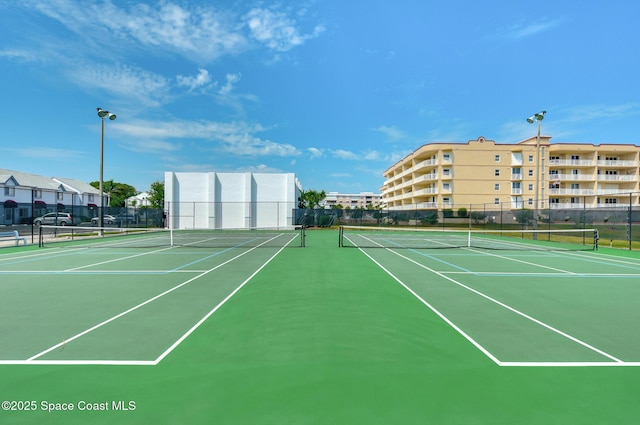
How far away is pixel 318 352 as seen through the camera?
4527 millimetres

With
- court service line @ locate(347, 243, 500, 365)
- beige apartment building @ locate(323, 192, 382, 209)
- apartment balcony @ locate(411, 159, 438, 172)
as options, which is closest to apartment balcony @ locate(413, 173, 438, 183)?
apartment balcony @ locate(411, 159, 438, 172)

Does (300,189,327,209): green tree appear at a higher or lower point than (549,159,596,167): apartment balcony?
lower

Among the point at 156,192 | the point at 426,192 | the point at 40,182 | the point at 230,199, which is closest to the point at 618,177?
the point at 426,192

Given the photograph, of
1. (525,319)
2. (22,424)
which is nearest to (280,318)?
(22,424)

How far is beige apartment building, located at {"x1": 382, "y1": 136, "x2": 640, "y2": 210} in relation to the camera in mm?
59125

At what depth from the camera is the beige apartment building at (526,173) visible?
2328 inches

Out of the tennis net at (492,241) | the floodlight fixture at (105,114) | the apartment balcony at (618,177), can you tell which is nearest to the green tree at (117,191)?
the floodlight fixture at (105,114)

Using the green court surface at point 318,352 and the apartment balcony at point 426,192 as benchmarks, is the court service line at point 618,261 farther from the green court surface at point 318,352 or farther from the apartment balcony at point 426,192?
the apartment balcony at point 426,192

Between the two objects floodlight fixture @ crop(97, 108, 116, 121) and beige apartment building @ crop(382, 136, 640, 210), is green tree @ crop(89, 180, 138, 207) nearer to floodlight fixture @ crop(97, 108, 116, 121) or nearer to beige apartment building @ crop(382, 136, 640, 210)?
floodlight fixture @ crop(97, 108, 116, 121)

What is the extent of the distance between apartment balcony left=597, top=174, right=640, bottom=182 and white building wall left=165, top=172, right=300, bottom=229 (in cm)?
5891

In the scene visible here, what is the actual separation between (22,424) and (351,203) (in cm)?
18187

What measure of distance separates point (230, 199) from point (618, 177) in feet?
228

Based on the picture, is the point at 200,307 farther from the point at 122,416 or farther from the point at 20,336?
the point at 122,416

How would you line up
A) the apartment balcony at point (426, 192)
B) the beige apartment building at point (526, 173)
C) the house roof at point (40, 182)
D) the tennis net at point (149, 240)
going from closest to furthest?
the tennis net at point (149, 240)
the house roof at point (40, 182)
the beige apartment building at point (526, 173)
the apartment balcony at point (426, 192)
